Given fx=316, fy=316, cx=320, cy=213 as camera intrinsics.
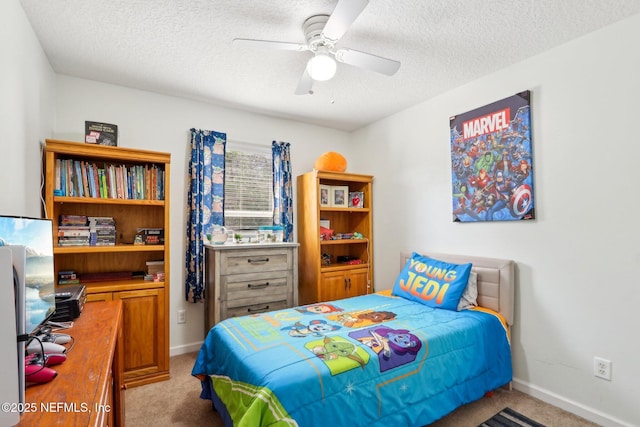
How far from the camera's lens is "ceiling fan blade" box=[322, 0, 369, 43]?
1.52 meters

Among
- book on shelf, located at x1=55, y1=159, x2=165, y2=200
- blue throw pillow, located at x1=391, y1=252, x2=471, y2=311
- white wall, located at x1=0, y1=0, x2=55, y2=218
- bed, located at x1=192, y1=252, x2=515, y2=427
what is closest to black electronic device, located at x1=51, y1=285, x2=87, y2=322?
white wall, located at x1=0, y1=0, x2=55, y2=218

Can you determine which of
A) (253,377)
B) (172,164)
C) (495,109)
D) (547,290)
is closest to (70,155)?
(172,164)

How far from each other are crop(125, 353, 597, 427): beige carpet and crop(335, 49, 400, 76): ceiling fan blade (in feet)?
7.60

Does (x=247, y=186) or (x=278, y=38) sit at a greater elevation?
(x=278, y=38)

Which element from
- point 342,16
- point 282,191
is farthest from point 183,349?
point 342,16

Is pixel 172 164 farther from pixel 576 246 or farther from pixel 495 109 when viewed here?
pixel 576 246

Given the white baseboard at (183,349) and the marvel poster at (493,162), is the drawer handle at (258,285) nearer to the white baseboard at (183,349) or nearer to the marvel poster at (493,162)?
the white baseboard at (183,349)

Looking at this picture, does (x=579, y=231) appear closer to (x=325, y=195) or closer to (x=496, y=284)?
(x=496, y=284)

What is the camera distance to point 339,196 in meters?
3.74

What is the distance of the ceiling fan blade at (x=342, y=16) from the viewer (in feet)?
4.98

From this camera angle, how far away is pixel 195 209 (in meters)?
3.11

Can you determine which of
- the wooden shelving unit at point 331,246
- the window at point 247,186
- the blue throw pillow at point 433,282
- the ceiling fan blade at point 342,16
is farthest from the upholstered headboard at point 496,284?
the window at point 247,186

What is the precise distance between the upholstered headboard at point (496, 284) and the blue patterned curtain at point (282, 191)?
6.33ft

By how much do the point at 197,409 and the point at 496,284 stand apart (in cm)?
241
